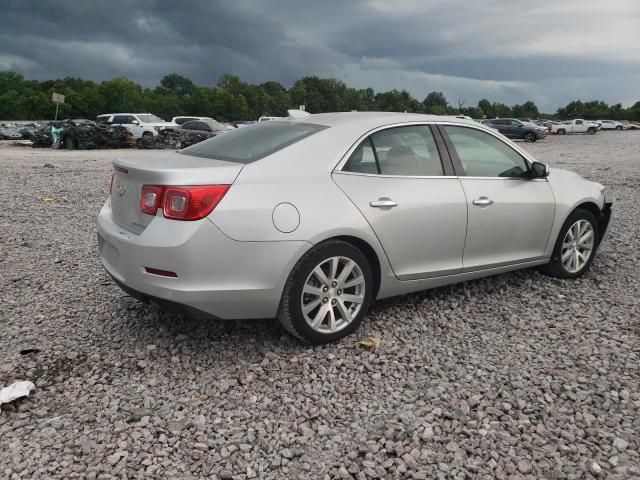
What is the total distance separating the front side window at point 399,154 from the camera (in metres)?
3.97

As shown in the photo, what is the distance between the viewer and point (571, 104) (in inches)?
4596

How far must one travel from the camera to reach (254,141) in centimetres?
405

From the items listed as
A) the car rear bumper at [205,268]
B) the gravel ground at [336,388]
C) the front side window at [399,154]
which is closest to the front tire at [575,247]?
the gravel ground at [336,388]

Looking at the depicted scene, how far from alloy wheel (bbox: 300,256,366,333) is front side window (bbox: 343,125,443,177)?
0.67 meters

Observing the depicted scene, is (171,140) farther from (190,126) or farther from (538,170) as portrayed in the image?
(538,170)

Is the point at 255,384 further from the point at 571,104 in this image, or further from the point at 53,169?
the point at 571,104

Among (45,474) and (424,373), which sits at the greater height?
(424,373)

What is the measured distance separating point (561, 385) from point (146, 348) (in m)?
2.60

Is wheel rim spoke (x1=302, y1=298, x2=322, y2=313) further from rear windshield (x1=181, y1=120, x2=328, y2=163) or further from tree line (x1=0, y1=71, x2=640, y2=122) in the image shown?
tree line (x1=0, y1=71, x2=640, y2=122)

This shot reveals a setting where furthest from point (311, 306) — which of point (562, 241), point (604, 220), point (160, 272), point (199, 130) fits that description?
point (199, 130)

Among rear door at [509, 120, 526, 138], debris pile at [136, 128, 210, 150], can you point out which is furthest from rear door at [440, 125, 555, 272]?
rear door at [509, 120, 526, 138]

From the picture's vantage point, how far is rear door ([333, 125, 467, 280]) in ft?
12.7

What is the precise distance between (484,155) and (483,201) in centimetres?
47

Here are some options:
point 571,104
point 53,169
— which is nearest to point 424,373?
point 53,169
